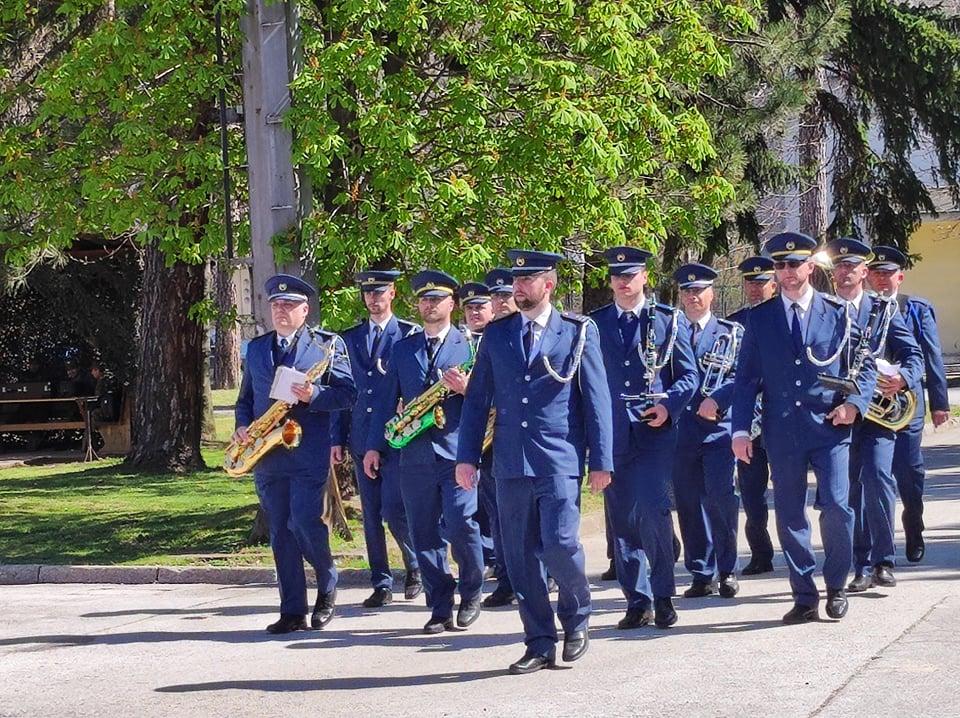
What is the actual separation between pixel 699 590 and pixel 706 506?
616 millimetres

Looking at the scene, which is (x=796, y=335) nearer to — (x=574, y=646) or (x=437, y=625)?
(x=574, y=646)

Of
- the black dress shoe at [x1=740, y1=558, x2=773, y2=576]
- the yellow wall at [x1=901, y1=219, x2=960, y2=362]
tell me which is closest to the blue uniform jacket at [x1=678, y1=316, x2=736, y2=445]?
the black dress shoe at [x1=740, y1=558, x2=773, y2=576]

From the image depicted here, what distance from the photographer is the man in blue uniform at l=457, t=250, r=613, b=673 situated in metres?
8.19

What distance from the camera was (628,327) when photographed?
980 centimetres

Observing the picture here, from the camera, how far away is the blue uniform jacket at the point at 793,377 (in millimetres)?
9211

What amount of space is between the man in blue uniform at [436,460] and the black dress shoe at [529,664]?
5.16 ft

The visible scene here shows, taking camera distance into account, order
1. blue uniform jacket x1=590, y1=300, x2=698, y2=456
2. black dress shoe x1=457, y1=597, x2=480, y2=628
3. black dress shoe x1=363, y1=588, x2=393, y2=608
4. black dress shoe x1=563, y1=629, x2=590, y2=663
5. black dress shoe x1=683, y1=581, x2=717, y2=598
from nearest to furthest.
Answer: black dress shoe x1=563, y1=629, x2=590, y2=663
blue uniform jacket x1=590, y1=300, x2=698, y2=456
black dress shoe x1=457, y1=597, x2=480, y2=628
black dress shoe x1=683, y1=581, x2=717, y2=598
black dress shoe x1=363, y1=588, x2=393, y2=608

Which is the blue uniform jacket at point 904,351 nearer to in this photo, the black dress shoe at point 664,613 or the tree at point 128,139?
the black dress shoe at point 664,613

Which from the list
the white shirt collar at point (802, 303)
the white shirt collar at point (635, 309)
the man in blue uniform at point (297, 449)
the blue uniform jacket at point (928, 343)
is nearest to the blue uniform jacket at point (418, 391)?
the man in blue uniform at point (297, 449)

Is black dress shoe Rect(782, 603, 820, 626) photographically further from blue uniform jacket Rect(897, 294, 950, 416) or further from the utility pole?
the utility pole

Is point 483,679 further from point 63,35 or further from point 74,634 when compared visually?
point 63,35

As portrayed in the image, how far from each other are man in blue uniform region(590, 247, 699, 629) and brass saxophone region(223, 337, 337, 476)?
1.89 meters

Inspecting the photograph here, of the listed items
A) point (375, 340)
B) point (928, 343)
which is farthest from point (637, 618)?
point (928, 343)

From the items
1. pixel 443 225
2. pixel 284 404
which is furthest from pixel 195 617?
pixel 443 225
